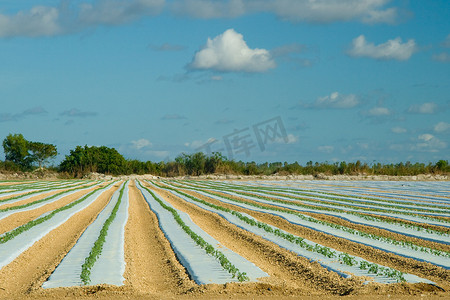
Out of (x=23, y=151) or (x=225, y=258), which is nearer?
(x=225, y=258)

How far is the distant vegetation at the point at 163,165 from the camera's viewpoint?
178 feet

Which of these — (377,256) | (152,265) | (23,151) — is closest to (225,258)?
(152,265)

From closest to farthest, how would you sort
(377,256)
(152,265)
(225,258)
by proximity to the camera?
(225,258) < (152,265) < (377,256)

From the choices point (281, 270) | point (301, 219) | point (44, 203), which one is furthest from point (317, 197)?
point (281, 270)

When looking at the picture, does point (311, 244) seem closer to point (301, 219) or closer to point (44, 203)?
point (301, 219)

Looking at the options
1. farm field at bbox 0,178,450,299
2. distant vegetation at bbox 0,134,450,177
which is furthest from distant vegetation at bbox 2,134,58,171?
farm field at bbox 0,178,450,299

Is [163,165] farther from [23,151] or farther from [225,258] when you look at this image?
[225,258]

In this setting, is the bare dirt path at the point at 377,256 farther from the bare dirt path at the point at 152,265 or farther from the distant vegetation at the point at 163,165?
the distant vegetation at the point at 163,165

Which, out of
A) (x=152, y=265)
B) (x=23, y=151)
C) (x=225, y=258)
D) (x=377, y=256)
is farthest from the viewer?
(x=23, y=151)

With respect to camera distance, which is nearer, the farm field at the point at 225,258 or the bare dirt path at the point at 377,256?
the farm field at the point at 225,258

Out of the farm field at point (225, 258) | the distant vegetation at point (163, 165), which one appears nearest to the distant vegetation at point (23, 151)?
Answer: the distant vegetation at point (163, 165)

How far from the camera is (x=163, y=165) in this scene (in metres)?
64.4

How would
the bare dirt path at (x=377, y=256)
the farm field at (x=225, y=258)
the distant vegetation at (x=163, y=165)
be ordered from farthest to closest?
1. the distant vegetation at (x=163, y=165)
2. the bare dirt path at (x=377, y=256)
3. the farm field at (x=225, y=258)

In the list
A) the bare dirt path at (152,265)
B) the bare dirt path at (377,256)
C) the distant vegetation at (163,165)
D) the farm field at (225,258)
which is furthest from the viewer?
the distant vegetation at (163,165)
